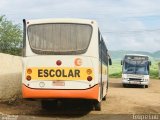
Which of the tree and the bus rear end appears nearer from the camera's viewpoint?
the bus rear end

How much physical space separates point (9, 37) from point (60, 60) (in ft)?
97.8

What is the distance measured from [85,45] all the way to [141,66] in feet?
83.3

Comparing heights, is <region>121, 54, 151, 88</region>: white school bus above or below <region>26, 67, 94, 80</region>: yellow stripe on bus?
below

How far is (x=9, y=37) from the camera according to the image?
4603cm

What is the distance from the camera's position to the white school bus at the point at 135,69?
4197 cm

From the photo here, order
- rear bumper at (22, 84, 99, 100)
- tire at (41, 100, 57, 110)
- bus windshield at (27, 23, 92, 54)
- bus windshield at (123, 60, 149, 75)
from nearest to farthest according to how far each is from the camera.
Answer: rear bumper at (22, 84, 99, 100)
bus windshield at (27, 23, 92, 54)
tire at (41, 100, 57, 110)
bus windshield at (123, 60, 149, 75)

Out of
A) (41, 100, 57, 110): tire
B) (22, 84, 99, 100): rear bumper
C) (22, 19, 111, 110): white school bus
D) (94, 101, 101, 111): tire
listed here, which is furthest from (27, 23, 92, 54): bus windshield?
(41, 100, 57, 110): tire

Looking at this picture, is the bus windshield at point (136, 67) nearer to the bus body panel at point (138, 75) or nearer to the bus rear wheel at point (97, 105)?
→ the bus body panel at point (138, 75)

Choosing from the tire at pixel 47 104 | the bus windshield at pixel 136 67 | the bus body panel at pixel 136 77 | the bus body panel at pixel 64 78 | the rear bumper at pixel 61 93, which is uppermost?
the bus body panel at pixel 64 78

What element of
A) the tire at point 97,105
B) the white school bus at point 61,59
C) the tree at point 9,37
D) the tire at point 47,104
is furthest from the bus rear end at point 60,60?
the tree at point 9,37

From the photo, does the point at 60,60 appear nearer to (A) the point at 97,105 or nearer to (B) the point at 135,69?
(A) the point at 97,105

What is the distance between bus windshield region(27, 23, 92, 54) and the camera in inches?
670

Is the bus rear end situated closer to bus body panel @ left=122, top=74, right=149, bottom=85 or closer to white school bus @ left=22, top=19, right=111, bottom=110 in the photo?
white school bus @ left=22, top=19, right=111, bottom=110

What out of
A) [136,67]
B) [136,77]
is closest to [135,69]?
[136,67]
